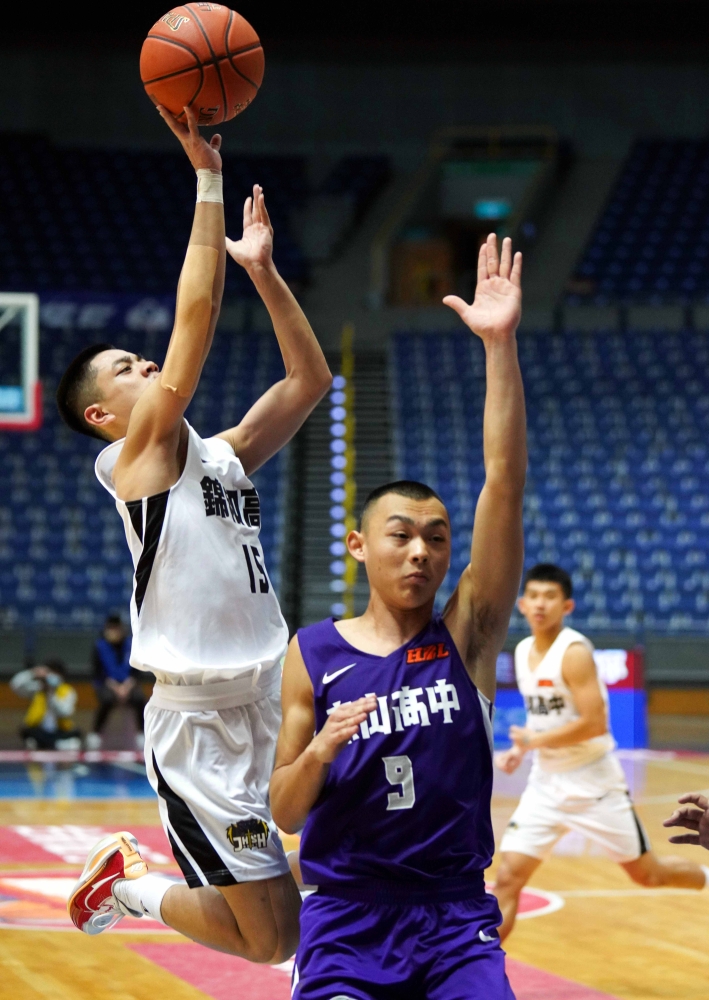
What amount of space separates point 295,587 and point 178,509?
12946 millimetres

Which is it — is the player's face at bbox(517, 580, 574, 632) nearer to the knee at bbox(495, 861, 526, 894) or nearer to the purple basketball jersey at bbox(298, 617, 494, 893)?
the knee at bbox(495, 861, 526, 894)

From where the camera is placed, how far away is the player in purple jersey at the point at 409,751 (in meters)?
2.72

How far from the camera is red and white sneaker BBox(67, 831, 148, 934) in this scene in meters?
4.17

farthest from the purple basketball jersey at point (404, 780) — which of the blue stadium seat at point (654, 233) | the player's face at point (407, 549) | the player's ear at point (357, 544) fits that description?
the blue stadium seat at point (654, 233)

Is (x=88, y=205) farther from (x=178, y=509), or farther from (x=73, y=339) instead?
(x=178, y=509)

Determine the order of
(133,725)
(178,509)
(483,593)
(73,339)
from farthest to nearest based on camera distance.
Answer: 1. (73,339)
2. (133,725)
3. (178,509)
4. (483,593)

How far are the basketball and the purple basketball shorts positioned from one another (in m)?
2.30

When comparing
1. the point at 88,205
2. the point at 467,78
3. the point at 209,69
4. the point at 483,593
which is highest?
the point at 467,78

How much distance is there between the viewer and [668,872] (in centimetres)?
545

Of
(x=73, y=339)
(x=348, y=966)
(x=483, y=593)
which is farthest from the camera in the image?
(x=73, y=339)

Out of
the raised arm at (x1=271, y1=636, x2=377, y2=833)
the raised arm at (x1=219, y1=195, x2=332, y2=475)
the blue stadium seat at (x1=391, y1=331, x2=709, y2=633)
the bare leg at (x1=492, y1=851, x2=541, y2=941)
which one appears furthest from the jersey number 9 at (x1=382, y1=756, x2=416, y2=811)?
the blue stadium seat at (x1=391, y1=331, x2=709, y2=633)

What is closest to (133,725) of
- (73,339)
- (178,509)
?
(73,339)

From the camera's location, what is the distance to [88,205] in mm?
22109

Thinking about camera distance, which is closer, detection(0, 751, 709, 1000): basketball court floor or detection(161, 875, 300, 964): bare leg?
detection(161, 875, 300, 964): bare leg
